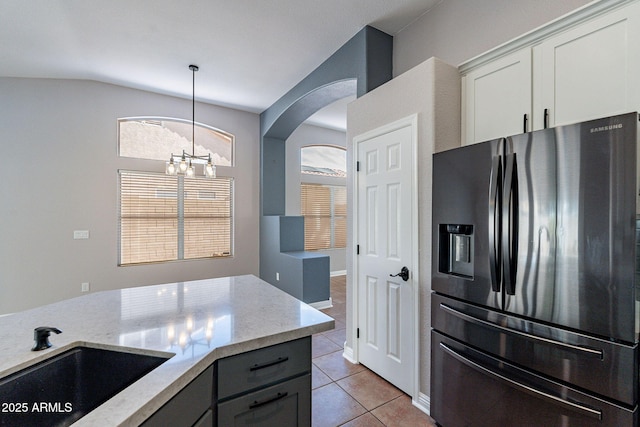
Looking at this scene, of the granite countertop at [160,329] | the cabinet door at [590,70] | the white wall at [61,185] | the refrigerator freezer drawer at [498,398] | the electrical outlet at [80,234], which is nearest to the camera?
the granite countertop at [160,329]

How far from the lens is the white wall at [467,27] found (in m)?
1.92

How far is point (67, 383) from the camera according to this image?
1063mm

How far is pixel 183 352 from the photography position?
3.38 ft

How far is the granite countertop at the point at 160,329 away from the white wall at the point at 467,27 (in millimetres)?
2388

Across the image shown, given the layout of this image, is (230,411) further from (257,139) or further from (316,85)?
(257,139)

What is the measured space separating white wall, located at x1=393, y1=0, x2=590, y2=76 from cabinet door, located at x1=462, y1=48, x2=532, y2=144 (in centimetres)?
35

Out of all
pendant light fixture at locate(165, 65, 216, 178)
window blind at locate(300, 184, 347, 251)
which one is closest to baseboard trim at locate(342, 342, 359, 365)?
pendant light fixture at locate(165, 65, 216, 178)

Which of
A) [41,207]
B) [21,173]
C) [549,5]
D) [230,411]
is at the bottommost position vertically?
[230,411]

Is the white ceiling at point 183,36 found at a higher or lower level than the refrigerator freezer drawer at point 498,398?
higher

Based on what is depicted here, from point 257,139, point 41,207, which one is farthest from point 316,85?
point 41,207

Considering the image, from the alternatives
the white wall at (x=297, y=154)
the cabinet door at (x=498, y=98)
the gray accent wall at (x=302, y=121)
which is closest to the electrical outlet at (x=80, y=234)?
the gray accent wall at (x=302, y=121)

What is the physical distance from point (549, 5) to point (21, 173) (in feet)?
19.3

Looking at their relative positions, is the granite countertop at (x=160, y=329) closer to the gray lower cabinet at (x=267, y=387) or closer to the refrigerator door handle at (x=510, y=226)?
the gray lower cabinet at (x=267, y=387)

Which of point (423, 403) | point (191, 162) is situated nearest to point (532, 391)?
point (423, 403)
